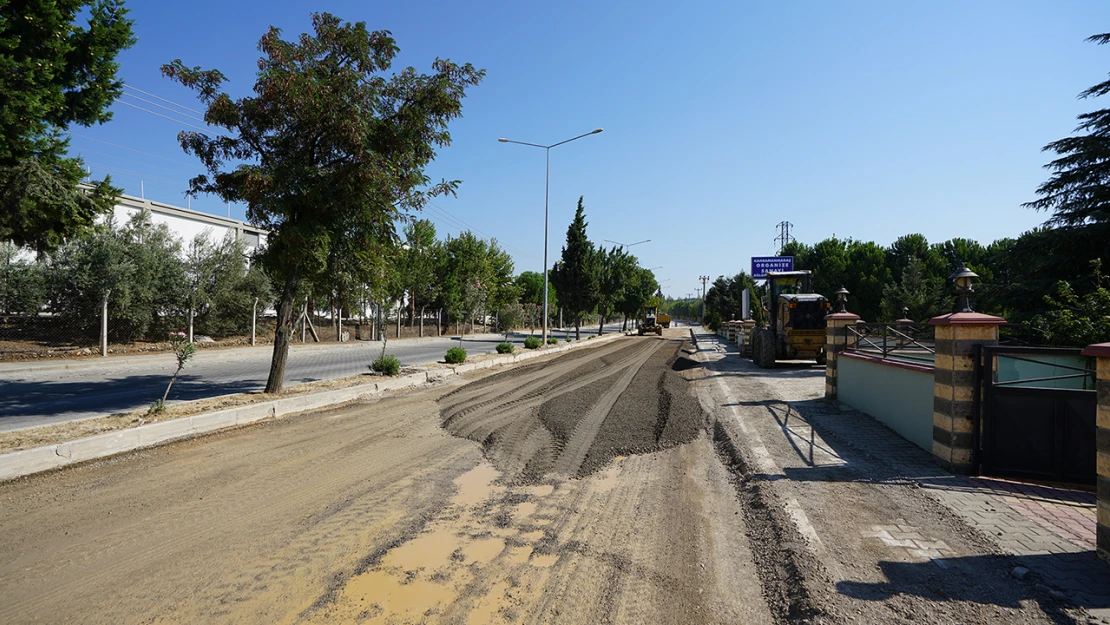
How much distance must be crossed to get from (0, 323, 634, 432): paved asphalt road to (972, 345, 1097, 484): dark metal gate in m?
12.2

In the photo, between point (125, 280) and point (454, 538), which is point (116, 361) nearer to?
point (125, 280)

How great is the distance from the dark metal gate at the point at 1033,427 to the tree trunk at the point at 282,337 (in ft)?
36.1

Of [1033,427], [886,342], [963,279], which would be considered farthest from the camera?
[886,342]

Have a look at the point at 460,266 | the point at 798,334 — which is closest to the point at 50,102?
the point at 798,334

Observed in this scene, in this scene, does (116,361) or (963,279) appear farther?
(116,361)

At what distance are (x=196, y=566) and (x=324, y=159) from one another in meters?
8.63

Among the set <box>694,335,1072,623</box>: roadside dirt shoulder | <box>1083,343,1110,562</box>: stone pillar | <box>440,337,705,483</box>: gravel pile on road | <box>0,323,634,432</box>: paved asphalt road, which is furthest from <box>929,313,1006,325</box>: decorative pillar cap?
<box>0,323,634,432</box>: paved asphalt road

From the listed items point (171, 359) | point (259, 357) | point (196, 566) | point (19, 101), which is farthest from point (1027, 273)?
point (171, 359)

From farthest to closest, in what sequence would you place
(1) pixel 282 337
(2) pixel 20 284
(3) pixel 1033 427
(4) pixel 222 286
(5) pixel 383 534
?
(4) pixel 222 286 < (2) pixel 20 284 < (1) pixel 282 337 < (3) pixel 1033 427 < (5) pixel 383 534

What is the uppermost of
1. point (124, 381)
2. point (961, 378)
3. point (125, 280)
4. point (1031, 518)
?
point (125, 280)

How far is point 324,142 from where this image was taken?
10422 millimetres

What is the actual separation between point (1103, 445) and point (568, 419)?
648 cm

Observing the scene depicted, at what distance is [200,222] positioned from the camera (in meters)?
31.5

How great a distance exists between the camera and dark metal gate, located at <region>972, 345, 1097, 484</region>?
562 centimetres
